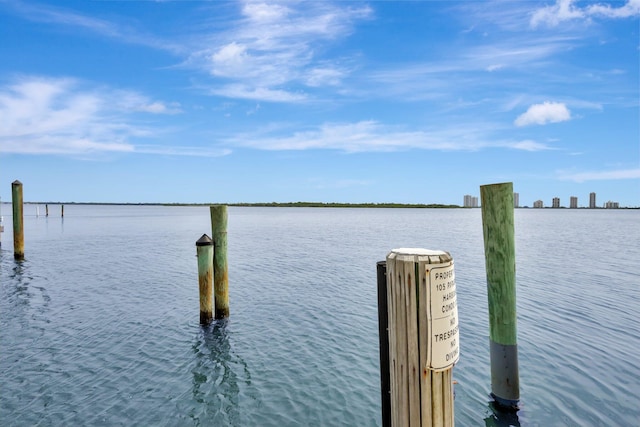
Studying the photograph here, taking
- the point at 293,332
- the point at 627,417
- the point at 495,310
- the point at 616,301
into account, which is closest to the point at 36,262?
the point at 293,332

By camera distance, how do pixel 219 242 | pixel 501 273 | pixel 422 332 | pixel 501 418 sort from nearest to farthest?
pixel 422 332, pixel 501 273, pixel 501 418, pixel 219 242

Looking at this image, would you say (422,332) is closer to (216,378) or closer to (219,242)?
(216,378)

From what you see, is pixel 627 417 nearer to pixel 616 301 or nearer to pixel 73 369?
pixel 616 301

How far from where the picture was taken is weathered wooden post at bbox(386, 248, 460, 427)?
8.96ft

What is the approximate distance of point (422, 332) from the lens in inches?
109

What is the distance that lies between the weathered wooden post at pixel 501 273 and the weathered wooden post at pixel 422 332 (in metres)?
2.92

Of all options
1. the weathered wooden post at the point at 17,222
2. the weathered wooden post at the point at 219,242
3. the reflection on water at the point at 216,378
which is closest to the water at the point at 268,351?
the reflection on water at the point at 216,378

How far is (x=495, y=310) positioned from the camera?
18.4 ft

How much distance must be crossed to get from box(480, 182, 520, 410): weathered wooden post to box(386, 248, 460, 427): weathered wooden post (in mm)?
2918

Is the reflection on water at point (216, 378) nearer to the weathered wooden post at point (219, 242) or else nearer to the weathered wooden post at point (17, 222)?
the weathered wooden post at point (219, 242)

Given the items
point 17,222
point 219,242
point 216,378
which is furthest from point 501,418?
point 17,222

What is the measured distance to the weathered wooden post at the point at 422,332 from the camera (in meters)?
2.73

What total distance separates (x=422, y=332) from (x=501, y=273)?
3.28 metres

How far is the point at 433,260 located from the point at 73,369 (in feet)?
25.0
